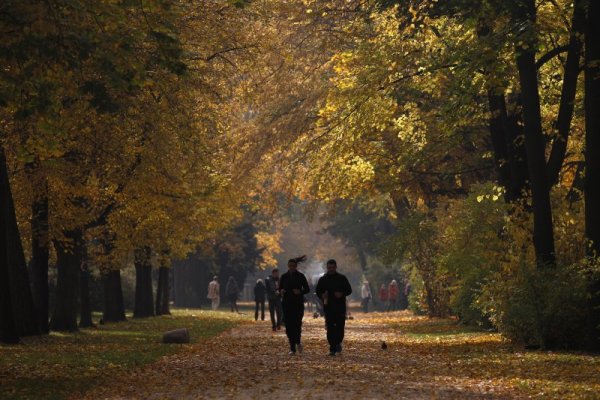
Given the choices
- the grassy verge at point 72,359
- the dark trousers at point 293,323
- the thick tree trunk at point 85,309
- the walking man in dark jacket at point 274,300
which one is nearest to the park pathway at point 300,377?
the dark trousers at point 293,323

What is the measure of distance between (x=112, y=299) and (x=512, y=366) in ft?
79.4

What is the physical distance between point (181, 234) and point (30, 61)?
21393 mm

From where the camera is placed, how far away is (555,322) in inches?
818

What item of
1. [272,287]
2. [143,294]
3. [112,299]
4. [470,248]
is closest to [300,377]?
[470,248]

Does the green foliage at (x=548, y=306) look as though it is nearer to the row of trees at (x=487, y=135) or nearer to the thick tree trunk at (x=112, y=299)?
the row of trees at (x=487, y=135)

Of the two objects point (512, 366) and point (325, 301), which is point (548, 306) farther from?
point (325, 301)

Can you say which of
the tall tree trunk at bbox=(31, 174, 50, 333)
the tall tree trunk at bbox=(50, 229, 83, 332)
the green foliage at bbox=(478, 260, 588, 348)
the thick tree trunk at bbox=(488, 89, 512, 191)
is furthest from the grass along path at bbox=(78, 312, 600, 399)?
the tall tree trunk at bbox=(50, 229, 83, 332)

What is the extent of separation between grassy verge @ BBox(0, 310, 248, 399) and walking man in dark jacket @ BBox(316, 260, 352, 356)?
134 inches

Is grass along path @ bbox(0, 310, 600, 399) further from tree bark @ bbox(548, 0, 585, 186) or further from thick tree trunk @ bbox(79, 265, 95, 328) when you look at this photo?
thick tree trunk @ bbox(79, 265, 95, 328)

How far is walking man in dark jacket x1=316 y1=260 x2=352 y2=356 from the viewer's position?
21.1 meters

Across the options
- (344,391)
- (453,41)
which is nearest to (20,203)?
(453,41)

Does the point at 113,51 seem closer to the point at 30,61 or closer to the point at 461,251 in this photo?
the point at 30,61

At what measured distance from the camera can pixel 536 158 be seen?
2184cm

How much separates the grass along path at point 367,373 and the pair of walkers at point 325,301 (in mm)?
439
